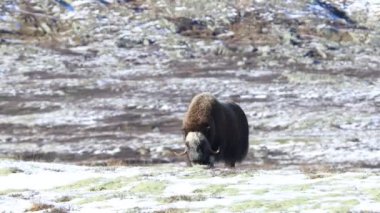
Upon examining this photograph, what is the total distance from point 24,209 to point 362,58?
100763 millimetres

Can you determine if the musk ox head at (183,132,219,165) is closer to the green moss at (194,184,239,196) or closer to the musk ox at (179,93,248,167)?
the musk ox at (179,93,248,167)

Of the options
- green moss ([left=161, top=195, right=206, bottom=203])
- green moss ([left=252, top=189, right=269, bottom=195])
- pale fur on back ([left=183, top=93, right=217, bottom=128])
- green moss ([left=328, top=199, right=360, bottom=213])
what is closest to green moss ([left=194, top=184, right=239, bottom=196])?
green moss ([left=252, top=189, right=269, bottom=195])

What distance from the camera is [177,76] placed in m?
95.1

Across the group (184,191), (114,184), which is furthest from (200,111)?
(184,191)

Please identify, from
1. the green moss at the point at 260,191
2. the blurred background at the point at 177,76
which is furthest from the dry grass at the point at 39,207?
the blurred background at the point at 177,76

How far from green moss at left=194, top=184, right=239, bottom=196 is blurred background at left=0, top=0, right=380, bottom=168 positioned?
13.4m

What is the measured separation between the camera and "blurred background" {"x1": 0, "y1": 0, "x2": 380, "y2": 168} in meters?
50.6

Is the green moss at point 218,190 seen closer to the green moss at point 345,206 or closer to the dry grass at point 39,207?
the green moss at point 345,206

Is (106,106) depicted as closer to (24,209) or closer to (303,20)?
(24,209)

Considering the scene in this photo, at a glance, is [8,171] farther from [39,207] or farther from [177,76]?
[177,76]

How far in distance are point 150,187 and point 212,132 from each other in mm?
7838

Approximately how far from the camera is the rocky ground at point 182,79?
47.6 metres

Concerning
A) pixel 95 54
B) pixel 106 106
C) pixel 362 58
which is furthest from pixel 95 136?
pixel 362 58

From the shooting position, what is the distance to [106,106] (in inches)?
2844
